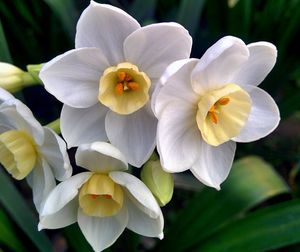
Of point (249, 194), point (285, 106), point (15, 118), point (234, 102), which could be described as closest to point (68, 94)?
point (15, 118)

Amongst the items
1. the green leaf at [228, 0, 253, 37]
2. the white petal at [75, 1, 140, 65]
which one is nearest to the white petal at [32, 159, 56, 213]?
the white petal at [75, 1, 140, 65]

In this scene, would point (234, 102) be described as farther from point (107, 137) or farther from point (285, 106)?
point (285, 106)

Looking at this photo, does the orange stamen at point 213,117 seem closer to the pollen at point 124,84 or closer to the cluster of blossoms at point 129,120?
the cluster of blossoms at point 129,120

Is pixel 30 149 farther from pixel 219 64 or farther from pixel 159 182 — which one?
pixel 219 64

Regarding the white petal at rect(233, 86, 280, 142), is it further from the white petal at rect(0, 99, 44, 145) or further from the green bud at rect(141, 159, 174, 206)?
the white petal at rect(0, 99, 44, 145)

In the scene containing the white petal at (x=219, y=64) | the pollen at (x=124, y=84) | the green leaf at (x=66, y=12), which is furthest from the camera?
the green leaf at (x=66, y=12)

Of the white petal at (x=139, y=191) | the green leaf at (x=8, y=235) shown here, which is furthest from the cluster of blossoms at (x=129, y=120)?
the green leaf at (x=8, y=235)

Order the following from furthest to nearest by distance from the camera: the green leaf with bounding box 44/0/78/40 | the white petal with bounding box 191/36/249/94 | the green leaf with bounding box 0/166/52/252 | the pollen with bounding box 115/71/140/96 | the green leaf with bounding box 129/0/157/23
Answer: the green leaf with bounding box 129/0/157/23, the green leaf with bounding box 44/0/78/40, the green leaf with bounding box 0/166/52/252, the pollen with bounding box 115/71/140/96, the white petal with bounding box 191/36/249/94
